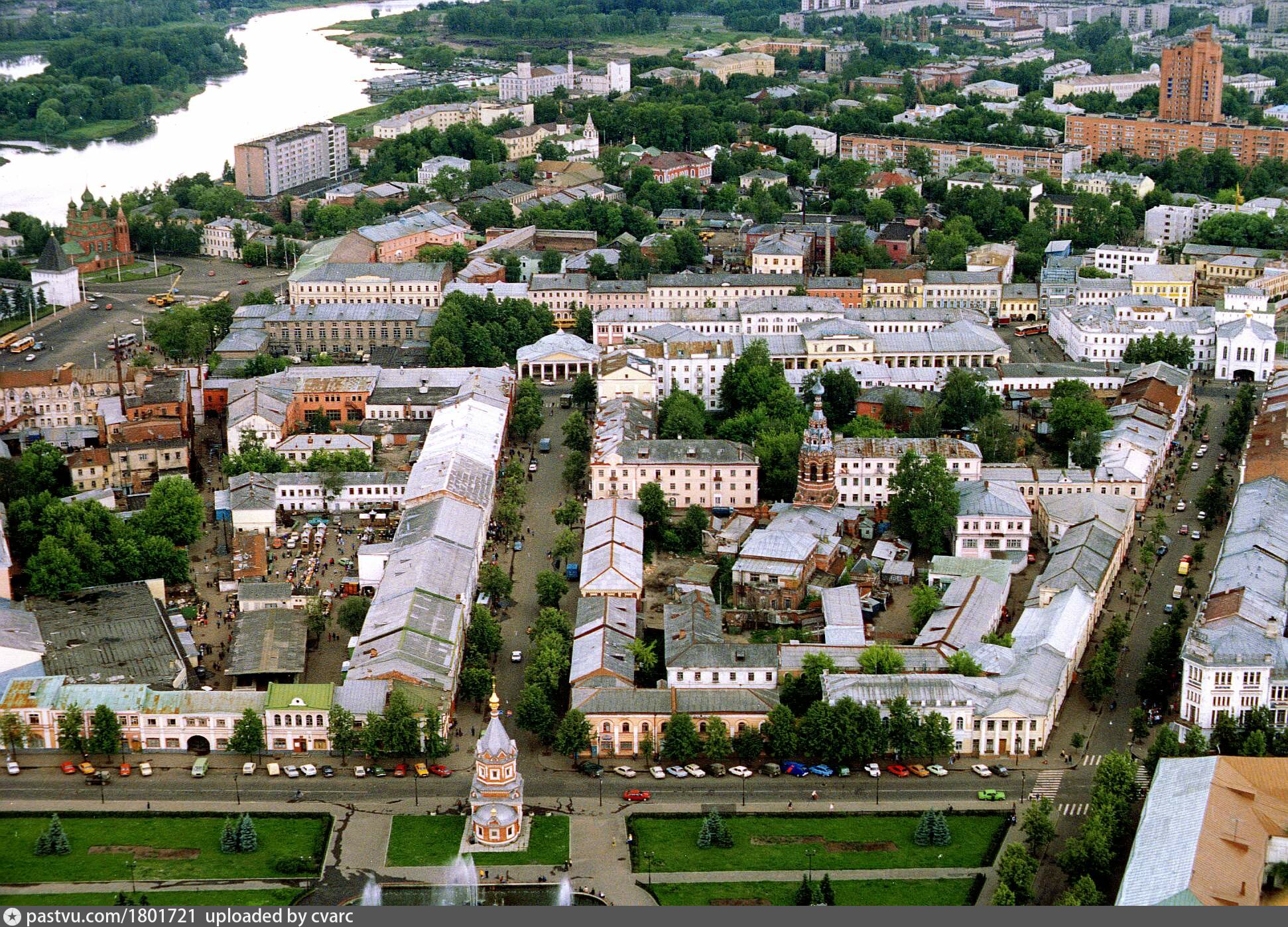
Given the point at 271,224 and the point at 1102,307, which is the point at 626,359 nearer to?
the point at 1102,307

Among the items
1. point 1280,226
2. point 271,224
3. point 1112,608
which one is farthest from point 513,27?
point 1112,608

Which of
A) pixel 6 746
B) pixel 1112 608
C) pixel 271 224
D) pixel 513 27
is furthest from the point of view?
pixel 513 27

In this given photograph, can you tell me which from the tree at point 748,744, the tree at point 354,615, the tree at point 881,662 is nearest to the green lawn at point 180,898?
the tree at point 748,744

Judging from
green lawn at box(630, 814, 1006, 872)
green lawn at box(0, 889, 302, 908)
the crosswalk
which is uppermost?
green lawn at box(0, 889, 302, 908)

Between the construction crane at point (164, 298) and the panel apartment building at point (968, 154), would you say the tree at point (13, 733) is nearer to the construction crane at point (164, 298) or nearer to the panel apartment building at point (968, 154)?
the construction crane at point (164, 298)

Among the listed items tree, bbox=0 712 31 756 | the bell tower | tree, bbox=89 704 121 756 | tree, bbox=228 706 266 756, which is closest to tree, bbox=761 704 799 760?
tree, bbox=228 706 266 756

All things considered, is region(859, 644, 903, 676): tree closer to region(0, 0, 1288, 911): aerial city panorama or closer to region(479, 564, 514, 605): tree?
region(0, 0, 1288, 911): aerial city panorama
